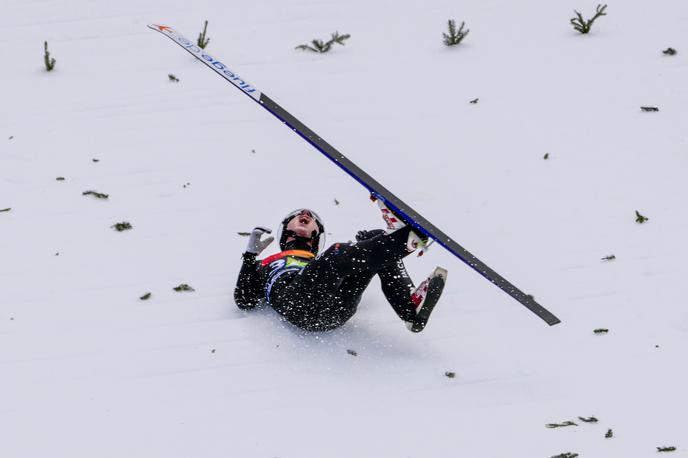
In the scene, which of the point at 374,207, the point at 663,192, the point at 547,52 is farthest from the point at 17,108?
the point at 663,192

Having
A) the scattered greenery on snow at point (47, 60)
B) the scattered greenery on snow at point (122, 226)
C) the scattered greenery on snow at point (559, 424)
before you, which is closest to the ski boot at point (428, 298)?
Answer: the scattered greenery on snow at point (559, 424)

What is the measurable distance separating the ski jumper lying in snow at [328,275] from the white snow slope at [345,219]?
0.22 meters

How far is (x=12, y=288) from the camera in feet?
24.6

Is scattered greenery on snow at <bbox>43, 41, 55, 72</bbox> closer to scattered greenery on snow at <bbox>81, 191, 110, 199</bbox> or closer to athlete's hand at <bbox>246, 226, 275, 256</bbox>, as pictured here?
scattered greenery on snow at <bbox>81, 191, 110, 199</bbox>

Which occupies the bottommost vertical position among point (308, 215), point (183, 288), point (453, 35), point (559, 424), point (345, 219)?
point (183, 288)

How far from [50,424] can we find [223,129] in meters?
3.63

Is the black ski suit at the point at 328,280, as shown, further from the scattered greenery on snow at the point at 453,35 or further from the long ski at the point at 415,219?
the scattered greenery on snow at the point at 453,35

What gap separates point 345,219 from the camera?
322 inches

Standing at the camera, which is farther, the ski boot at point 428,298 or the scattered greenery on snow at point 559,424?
the ski boot at point 428,298

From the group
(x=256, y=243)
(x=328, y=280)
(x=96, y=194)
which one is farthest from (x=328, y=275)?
(x=96, y=194)

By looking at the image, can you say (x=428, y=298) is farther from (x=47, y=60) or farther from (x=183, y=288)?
(x=47, y=60)

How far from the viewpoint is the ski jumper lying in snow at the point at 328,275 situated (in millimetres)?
6324

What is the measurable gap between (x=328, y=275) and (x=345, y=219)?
5.52 ft

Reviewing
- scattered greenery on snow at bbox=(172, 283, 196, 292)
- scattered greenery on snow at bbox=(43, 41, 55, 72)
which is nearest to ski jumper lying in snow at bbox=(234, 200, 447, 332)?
scattered greenery on snow at bbox=(172, 283, 196, 292)
